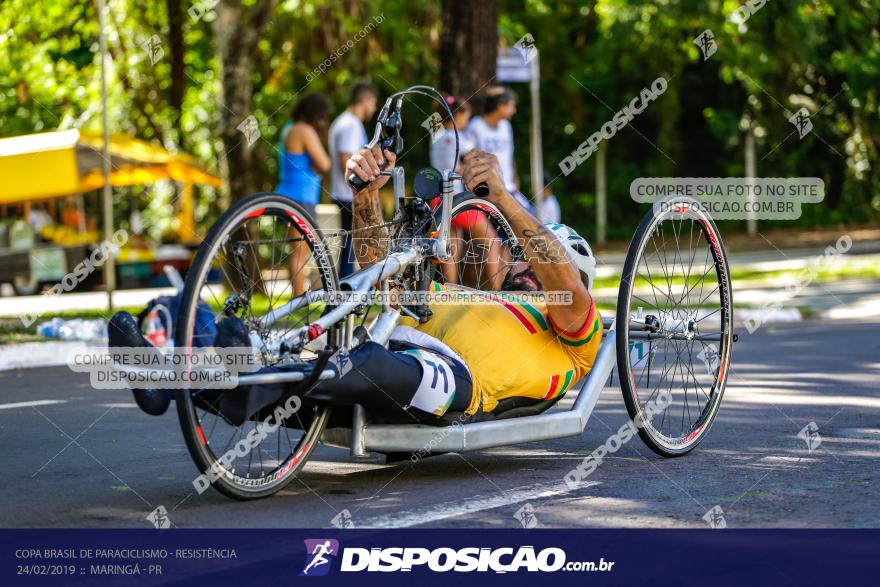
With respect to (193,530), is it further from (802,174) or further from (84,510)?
(802,174)

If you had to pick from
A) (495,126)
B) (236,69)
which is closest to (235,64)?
(236,69)

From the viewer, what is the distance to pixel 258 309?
193 inches

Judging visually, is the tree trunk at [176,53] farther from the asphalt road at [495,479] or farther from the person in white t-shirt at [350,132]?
the asphalt road at [495,479]

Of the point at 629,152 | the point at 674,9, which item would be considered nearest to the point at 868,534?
the point at 674,9

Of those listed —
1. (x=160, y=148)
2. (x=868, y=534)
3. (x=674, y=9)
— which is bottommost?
(x=868, y=534)

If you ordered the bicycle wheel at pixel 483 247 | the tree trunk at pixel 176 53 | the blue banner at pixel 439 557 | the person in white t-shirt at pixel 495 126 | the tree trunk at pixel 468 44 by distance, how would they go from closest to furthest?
the blue banner at pixel 439 557
the bicycle wheel at pixel 483 247
the person in white t-shirt at pixel 495 126
the tree trunk at pixel 468 44
the tree trunk at pixel 176 53

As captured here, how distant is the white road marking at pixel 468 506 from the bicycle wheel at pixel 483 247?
1.01 m

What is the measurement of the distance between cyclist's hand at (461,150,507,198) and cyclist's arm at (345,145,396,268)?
28 centimetres

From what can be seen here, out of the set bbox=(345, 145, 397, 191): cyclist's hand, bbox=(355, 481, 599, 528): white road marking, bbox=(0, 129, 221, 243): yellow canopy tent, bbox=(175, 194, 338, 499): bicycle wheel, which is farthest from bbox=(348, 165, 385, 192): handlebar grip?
bbox=(0, 129, 221, 243): yellow canopy tent

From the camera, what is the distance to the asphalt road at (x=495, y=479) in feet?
15.3

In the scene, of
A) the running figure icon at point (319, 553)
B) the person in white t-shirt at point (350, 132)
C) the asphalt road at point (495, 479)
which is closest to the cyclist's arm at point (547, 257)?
the asphalt road at point (495, 479)

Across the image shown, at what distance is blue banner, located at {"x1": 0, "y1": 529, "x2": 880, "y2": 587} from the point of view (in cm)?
394

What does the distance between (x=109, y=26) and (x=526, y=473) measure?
63.8 ft

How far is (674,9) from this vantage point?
83.4ft
